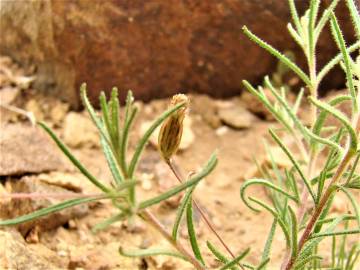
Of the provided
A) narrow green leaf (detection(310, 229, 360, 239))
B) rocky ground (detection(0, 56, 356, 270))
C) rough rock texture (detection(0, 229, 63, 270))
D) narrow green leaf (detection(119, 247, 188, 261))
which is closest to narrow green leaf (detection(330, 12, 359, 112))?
narrow green leaf (detection(310, 229, 360, 239))

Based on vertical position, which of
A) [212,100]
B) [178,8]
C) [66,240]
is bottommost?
[66,240]

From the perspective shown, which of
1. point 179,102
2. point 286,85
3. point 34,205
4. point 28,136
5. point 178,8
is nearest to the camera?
point 179,102

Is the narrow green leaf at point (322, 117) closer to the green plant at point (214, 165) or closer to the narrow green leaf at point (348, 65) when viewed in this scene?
the green plant at point (214, 165)

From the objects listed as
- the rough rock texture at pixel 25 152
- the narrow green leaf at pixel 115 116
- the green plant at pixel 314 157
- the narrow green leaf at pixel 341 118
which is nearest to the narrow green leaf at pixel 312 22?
the green plant at pixel 314 157

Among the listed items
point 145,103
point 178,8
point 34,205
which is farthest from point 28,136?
point 178,8

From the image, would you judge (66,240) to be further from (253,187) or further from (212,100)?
(212,100)

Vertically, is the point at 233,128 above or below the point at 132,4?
below

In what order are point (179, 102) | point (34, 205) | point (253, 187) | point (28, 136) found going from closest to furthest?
point (179, 102) < point (34, 205) < point (28, 136) < point (253, 187)

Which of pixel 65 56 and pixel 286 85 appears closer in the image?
pixel 65 56
